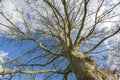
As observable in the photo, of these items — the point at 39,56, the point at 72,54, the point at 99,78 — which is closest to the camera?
the point at 99,78

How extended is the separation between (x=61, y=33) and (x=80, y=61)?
3744 millimetres

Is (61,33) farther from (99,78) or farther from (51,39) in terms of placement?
(99,78)

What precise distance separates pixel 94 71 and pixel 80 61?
0.83m

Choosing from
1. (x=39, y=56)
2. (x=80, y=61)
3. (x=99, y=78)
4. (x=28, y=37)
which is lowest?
(x=99, y=78)

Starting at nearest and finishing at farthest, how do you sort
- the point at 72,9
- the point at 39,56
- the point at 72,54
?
the point at 72,54 → the point at 39,56 → the point at 72,9

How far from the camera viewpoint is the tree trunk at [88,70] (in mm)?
6347

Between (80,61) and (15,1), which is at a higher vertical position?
(15,1)

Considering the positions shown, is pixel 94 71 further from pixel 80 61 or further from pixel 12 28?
pixel 12 28

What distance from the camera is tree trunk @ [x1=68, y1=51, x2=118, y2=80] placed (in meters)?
6.35

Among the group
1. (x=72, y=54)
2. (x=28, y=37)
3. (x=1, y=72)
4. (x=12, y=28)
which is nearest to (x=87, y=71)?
(x=72, y=54)

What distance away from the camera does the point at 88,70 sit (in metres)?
6.62

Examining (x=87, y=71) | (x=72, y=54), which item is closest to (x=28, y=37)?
(x=72, y=54)

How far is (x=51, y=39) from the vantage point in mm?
11695

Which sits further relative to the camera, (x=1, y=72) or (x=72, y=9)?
(x=72, y=9)
